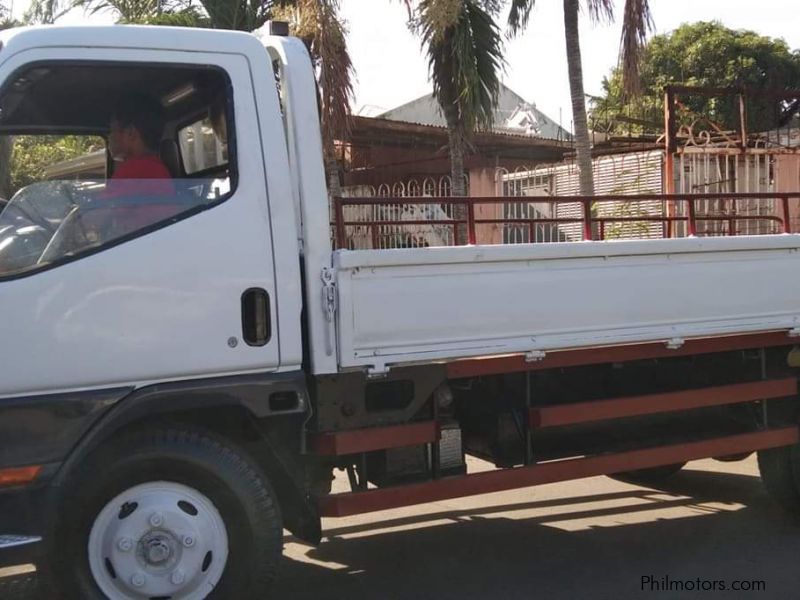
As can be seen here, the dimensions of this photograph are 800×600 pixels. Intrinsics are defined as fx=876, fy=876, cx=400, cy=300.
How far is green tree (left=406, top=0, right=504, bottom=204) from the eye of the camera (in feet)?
33.9

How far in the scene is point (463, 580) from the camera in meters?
4.61

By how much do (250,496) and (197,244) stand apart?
106 cm

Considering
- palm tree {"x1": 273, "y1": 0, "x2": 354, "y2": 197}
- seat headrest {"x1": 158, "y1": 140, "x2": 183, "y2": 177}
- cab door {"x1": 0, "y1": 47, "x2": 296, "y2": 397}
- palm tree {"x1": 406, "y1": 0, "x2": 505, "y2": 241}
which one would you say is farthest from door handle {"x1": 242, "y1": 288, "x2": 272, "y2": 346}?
palm tree {"x1": 406, "y1": 0, "x2": 505, "y2": 241}

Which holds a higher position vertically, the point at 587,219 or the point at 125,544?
the point at 587,219

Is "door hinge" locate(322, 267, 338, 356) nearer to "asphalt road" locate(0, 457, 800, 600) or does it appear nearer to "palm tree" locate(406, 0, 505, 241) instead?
"asphalt road" locate(0, 457, 800, 600)

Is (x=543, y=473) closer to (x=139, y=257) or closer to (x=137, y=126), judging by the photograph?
(x=139, y=257)

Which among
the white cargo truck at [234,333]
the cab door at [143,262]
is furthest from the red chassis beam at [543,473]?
the cab door at [143,262]

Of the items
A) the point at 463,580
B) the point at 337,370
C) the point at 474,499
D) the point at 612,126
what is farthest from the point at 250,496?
the point at 612,126

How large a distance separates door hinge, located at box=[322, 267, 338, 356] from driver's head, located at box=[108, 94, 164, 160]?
39.2 inches

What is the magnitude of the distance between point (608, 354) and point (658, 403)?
1.69ft

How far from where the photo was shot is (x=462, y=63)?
33.9 ft

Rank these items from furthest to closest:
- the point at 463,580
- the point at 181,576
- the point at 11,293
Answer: the point at 463,580
the point at 181,576
the point at 11,293

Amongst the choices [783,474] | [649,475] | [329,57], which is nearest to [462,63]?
[329,57]

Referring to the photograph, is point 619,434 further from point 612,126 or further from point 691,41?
point 691,41
